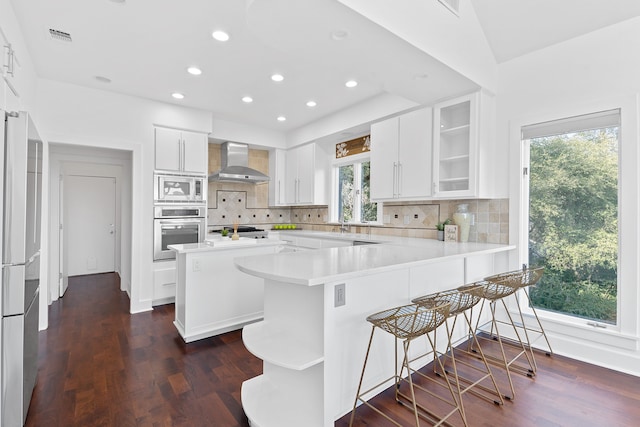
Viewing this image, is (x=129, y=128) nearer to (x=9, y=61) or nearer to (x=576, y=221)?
(x=9, y=61)

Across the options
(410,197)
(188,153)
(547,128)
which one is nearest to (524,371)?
(410,197)

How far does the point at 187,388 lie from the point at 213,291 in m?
1.00

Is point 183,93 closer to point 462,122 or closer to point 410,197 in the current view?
point 410,197

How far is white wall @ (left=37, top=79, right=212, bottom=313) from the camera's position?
346 cm

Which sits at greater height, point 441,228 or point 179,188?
point 179,188

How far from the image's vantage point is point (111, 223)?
6051mm

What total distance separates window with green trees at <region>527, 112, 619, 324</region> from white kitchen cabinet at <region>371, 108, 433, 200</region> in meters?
1.00

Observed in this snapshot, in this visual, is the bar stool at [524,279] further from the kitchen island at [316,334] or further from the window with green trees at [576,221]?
the kitchen island at [316,334]

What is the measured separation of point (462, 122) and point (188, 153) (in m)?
3.53

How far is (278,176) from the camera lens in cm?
573

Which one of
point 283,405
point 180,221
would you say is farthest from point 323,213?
point 283,405

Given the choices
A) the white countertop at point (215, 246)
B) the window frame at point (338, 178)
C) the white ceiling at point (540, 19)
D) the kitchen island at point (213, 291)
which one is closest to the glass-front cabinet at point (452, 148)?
the white ceiling at point (540, 19)

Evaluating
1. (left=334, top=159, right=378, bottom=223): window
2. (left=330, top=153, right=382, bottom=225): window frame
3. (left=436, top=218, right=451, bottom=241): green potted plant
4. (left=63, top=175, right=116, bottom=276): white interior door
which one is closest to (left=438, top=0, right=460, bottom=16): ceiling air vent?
(left=436, top=218, right=451, bottom=241): green potted plant

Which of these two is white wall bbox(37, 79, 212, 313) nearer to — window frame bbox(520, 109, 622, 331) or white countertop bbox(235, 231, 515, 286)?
white countertop bbox(235, 231, 515, 286)
